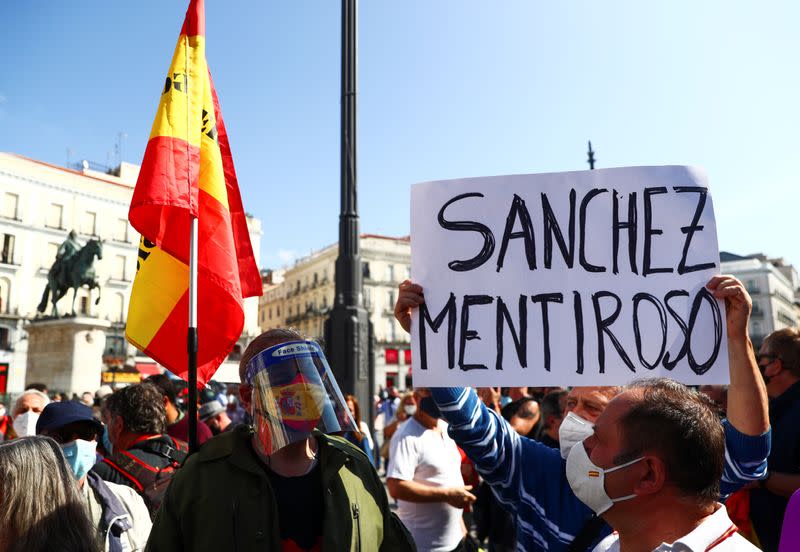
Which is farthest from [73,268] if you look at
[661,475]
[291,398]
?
[661,475]

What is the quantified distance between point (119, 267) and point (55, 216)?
19.0ft

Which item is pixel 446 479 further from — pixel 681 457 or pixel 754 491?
pixel 681 457

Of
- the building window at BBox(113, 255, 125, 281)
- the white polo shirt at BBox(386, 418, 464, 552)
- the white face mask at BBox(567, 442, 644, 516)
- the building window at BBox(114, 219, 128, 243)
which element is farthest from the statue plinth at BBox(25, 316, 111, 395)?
the building window at BBox(113, 255, 125, 281)

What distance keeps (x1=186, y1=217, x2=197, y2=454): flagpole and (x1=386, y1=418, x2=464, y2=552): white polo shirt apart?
1844 mm

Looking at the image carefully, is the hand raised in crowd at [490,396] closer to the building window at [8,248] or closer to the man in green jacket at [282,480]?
the man in green jacket at [282,480]

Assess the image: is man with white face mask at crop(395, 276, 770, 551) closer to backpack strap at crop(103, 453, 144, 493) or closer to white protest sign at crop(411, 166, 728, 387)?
white protest sign at crop(411, 166, 728, 387)

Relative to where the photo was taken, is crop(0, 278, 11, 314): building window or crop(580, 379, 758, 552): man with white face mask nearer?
crop(580, 379, 758, 552): man with white face mask

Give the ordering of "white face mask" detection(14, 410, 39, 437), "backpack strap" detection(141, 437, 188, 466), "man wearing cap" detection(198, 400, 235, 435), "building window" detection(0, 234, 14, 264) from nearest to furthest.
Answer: "backpack strap" detection(141, 437, 188, 466)
"white face mask" detection(14, 410, 39, 437)
"man wearing cap" detection(198, 400, 235, 435)
"building window" detection(0, 234, 14, 264)

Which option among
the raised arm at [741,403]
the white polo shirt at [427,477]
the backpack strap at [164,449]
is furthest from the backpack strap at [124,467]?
the raised arm at [741,403]

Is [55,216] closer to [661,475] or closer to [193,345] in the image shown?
[193,345]

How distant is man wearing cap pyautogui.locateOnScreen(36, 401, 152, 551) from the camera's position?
250 centimetres

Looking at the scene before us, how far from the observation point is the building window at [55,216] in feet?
147

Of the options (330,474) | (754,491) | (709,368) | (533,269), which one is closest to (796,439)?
(754,491)

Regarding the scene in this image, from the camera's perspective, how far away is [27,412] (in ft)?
15.1
